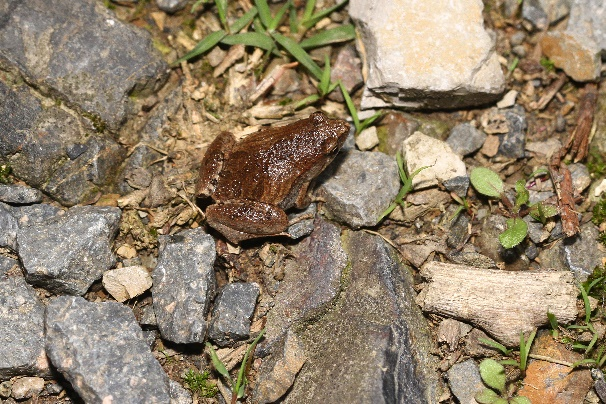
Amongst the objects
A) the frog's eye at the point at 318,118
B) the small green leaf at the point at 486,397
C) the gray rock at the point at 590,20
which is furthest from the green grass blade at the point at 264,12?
the small green leaf at the point at 486,397

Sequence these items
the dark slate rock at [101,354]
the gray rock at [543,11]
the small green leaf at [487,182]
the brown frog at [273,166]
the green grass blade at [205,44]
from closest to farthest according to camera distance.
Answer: the dark slate rock at [101,354], the brown frog at [273,166], the small green leaf at [487,182], the green grass blade at [205,44], the gray rock at [543,11]

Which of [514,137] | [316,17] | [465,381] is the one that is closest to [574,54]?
[514,137]

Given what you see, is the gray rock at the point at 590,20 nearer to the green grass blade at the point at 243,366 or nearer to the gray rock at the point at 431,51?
the gray rock at the point at 431,51

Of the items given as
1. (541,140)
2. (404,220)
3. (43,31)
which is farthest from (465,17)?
(43,31)

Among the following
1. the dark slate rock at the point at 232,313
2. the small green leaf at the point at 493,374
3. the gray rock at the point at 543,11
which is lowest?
the small green leaf at the point at 493,374

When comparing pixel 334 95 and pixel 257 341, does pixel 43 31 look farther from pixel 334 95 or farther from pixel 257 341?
pixel 257 341

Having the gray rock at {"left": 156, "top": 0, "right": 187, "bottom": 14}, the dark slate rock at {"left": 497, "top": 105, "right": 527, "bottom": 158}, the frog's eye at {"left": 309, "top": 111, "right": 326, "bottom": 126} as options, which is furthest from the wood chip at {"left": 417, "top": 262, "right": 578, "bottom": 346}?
the gray rock at {"left": 156, "top": 0, "right": 187, "bottom": 14}

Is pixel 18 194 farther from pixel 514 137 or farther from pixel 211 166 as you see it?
pixel 514 137
